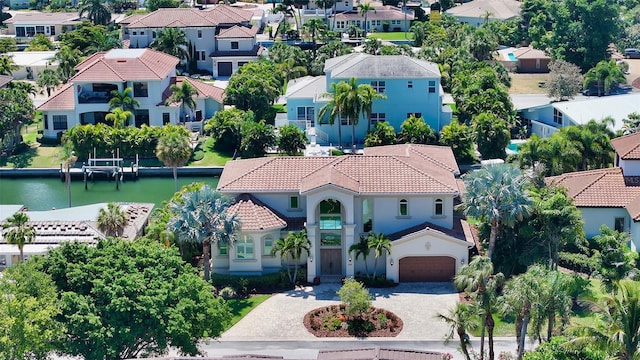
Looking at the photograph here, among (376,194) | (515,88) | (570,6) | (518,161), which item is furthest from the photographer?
(570,6)

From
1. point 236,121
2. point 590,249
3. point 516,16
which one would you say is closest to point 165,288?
point 590,249

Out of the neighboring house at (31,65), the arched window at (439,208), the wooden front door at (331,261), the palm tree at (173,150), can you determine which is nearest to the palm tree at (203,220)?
the wooden front door at (331,261)

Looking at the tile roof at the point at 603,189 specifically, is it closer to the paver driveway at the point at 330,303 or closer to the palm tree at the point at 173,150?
the paver driveway at the point at 330,303

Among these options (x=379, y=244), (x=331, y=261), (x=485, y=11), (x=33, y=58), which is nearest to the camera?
(x=379, y=244)

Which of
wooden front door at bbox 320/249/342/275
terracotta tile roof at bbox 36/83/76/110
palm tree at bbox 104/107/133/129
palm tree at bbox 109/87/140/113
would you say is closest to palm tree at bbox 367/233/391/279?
wooden front door at bbox 320/249/342/275

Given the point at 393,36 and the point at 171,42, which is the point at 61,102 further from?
the point at 393,36

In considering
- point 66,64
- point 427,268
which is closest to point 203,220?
point 427,268

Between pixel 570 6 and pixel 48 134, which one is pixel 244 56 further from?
pixel 570 6
